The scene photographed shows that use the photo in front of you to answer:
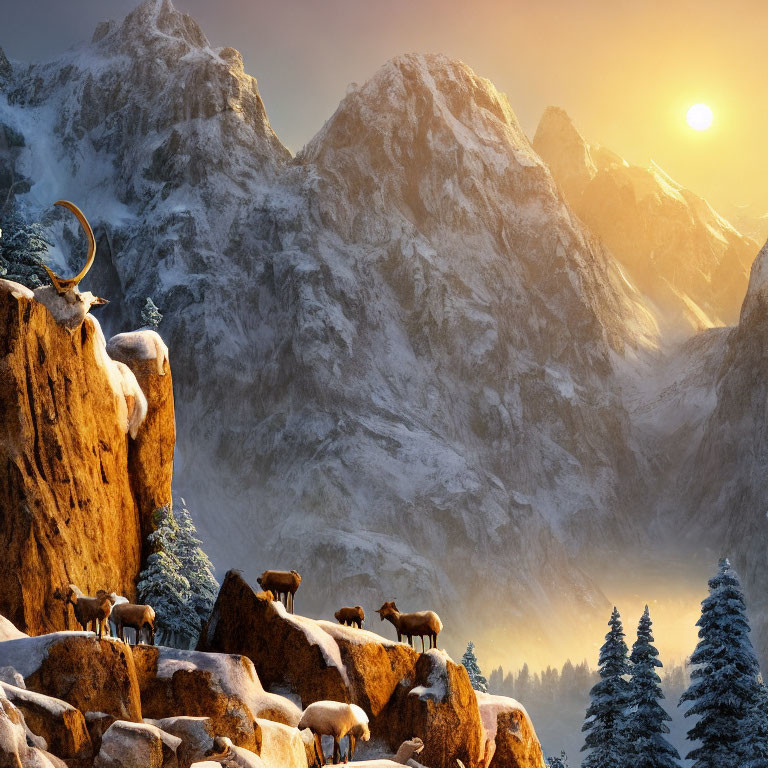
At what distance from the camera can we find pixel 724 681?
37.6m

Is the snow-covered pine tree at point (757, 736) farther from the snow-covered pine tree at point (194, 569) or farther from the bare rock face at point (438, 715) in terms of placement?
the snow-covered pine tree at point (194, 569)

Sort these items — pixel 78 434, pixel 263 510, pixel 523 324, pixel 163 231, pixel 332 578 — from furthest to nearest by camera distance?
1. pixel 523 324
2. pixel 163 231
3. pixel 263 510
4. pixel 332 578
5. pixel 78 434

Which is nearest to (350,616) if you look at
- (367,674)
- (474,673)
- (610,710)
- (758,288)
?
(367,674)

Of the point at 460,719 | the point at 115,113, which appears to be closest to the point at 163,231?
the point at 115,113

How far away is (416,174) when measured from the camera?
6073 inches

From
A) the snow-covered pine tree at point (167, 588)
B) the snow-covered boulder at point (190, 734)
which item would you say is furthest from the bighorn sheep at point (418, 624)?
the snow-covered pine tree at point (167, 588)

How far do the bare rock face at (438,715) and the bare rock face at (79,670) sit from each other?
7963 millimetres

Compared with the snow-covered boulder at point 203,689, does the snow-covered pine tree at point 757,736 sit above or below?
above

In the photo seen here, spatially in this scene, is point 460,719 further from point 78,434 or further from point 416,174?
point 416,174

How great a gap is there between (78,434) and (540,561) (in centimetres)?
10018

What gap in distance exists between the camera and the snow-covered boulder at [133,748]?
21.1 meters

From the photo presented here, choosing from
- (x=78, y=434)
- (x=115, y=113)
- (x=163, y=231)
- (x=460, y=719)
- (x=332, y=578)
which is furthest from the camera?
(x=115, y=113)

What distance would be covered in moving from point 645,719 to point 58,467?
23.7 m

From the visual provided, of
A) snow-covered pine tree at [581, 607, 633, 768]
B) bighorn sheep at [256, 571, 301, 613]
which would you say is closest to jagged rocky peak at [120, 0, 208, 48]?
snow-covered pine tree at [581, 607, 633, 768]
